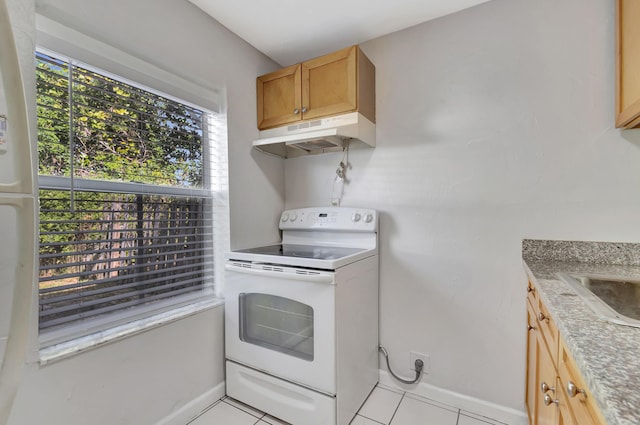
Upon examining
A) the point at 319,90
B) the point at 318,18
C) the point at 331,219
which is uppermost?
the point at 318,18

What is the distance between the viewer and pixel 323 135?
68.6 inches

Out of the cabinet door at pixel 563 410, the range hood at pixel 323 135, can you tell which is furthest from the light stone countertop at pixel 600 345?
the range hood at pixel 323 135

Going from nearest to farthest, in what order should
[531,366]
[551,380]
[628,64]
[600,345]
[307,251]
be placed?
[600,345] → [551,380] → [628,64] → [531,366] → [307,251]

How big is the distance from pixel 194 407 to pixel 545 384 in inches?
65.6

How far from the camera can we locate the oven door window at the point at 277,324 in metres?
1.56

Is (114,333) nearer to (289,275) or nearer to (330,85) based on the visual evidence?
(289,275)

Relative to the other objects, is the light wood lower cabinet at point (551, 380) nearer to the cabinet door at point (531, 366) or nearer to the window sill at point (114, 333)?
the cabinet door at point (531, 366)

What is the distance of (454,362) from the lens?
1.72m

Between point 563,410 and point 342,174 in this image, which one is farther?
point 342,174

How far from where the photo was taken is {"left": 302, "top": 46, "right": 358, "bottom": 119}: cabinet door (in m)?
1.73

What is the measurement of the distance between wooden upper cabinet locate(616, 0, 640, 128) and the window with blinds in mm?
2056

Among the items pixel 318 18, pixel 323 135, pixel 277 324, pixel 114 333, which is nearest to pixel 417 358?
pixel 277 324

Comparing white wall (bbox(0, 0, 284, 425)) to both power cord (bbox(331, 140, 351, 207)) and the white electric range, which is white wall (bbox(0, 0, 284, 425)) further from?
power cord (bbox(331, 140, 351, 207))

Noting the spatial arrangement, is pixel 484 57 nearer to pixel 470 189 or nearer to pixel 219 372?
pixel 470 189
